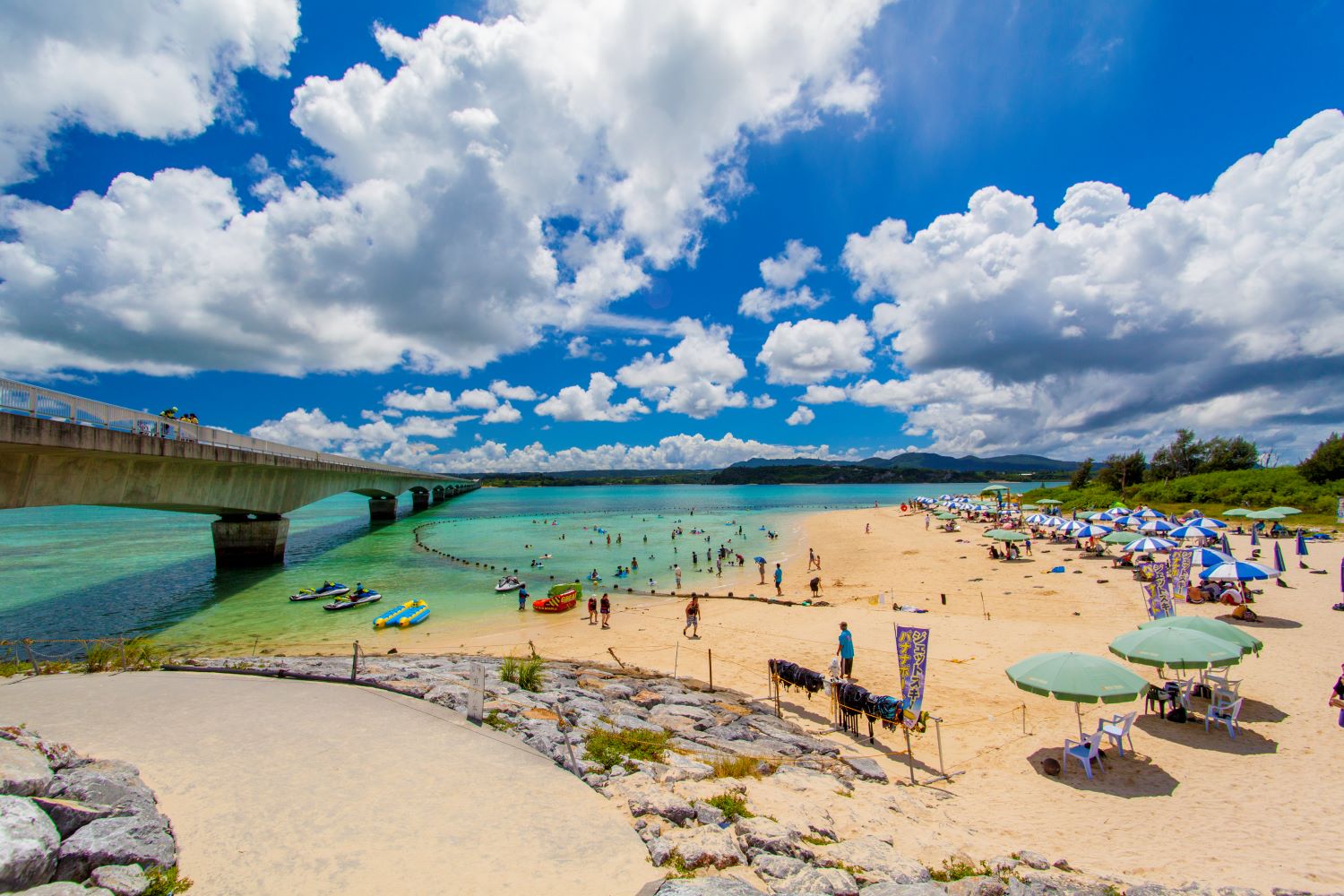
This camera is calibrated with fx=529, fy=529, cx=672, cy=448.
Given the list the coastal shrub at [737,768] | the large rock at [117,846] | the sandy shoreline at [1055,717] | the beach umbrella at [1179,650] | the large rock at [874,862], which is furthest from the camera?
the beach umbrella at [1179,650]

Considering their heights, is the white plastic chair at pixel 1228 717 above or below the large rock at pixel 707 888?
below

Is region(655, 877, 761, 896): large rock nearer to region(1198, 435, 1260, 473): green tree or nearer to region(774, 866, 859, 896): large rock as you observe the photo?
region(774, 866, 859, 896): large rock

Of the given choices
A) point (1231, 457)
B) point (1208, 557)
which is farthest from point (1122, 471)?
point (1208, 557)

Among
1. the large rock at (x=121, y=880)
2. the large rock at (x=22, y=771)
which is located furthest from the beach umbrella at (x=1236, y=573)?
the large rock at (x=22, y=771)

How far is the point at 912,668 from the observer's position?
1202cm

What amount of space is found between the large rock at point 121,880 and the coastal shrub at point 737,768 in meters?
6.86

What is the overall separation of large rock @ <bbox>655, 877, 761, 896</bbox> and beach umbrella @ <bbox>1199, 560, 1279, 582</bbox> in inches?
862

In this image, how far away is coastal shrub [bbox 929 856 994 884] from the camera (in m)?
6.32

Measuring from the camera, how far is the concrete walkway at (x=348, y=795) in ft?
18.4

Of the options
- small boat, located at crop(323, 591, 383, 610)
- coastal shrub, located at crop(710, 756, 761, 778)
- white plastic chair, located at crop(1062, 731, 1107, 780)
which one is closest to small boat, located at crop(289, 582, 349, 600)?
small boat, located at crop(323, 591, 383, 610)

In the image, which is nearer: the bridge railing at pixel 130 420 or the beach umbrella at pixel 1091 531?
the bridge railing at pixel 130 420

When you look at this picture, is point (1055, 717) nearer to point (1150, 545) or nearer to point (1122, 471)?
point (1150, 545)

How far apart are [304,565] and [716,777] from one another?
47.8 metres

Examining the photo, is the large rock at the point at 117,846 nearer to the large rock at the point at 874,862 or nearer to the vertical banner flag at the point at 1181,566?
the large rock at the point at 874,862
